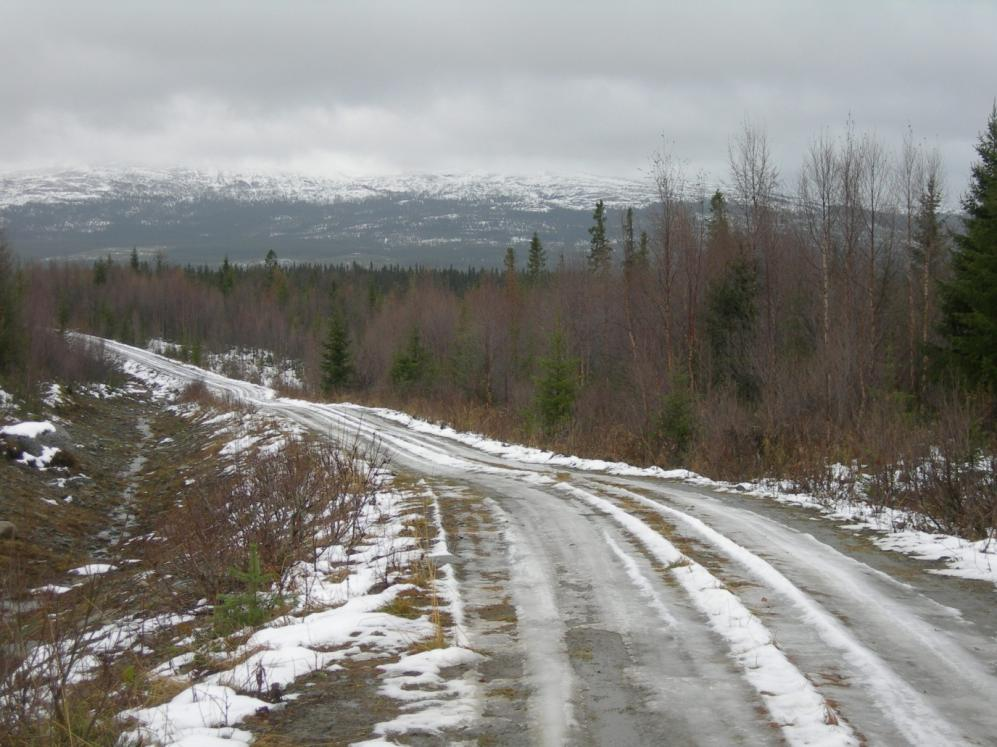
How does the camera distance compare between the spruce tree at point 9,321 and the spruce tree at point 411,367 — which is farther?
the spruce tree at point 411,367

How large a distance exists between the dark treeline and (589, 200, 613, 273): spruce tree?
421mm

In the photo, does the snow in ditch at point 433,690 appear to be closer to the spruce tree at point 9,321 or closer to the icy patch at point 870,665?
the icy patch at point 870,665

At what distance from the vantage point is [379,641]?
5441 millimetres

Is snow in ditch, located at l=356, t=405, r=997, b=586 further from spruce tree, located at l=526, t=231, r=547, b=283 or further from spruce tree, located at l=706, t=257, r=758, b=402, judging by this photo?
spruce tree, located at l=526, t=231, r=547, b=283

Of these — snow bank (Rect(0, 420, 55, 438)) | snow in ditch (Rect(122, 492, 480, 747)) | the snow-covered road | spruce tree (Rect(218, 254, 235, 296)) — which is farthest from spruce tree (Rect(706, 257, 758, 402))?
spruce tree (Rect(218, 254, 235, 296))

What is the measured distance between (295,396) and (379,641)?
4564cm

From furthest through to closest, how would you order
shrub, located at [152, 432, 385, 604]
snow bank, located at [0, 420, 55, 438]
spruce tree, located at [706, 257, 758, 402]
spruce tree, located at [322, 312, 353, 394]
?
1. spruce tree, located at [322, 312, 353, 394]
2. spruce tree, located at [706, 257, 758, 402]
3. snow bank, located at [0, 420, 55, 438]
4. shrub, located at [152, 432, 385, 604]

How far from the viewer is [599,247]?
62.6 m

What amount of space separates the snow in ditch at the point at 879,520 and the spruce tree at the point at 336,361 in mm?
35367

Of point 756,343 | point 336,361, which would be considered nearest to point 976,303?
point 756,343

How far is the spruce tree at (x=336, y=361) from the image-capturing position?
5244 centimetres

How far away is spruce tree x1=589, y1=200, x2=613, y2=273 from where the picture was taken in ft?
180

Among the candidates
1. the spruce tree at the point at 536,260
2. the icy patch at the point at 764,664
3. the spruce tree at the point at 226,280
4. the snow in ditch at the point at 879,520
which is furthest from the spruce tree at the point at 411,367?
the spruce tree at the point at 226,280

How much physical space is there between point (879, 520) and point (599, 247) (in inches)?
2146
